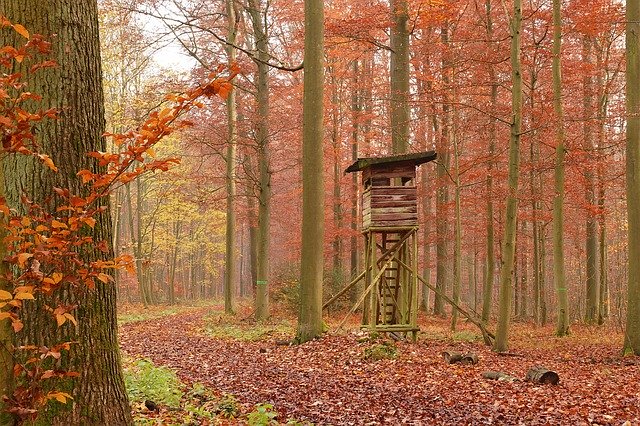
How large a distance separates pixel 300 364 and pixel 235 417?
430 centimetres

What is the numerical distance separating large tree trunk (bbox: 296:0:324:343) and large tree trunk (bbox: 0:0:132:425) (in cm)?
838

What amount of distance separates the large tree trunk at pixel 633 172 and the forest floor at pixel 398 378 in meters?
0.85

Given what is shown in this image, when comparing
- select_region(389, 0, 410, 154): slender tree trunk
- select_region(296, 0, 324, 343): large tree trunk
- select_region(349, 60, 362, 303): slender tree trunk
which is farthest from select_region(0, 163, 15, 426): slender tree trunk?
select_region(349, 60, 362, 303): slender tree trunk

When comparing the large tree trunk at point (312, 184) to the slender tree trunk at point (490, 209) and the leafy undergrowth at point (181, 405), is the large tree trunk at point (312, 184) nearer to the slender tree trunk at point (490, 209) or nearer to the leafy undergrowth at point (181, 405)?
the leafy undergrowth at point (181, 405)

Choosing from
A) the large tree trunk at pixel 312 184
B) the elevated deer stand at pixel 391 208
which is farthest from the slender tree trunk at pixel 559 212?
the large tree trunk at pixel 312 184

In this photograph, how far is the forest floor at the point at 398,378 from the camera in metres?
6.84

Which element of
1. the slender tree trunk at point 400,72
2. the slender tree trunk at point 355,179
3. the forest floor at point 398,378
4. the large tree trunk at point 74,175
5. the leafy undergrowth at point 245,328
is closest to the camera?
the large tree trunk at point 74,175

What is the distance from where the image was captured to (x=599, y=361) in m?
11.9

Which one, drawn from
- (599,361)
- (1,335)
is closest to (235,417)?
(1,335)

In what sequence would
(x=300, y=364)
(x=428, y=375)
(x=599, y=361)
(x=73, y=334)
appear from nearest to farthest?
(x=73, y=334) → (x=428, y=375) → (x=300, y=364) → (x=599, y=361)

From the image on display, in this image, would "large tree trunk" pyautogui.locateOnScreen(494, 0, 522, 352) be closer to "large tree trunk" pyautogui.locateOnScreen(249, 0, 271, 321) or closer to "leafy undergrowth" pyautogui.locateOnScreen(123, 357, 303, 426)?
"leafy undergrowth" pyautogui.locateOnScreen(123, 357, 303, 426)

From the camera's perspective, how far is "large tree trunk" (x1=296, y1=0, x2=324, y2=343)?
12.7 meters

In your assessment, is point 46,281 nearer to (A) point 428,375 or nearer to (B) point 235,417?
(B) point 235,417

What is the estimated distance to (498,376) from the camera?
9.46 metres
